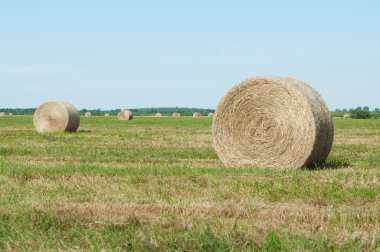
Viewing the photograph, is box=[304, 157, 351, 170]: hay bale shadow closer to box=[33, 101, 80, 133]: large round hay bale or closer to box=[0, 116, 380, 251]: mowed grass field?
box=[0, 116, 380, 251]: mowed grass field

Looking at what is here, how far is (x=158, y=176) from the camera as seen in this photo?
34.7ft

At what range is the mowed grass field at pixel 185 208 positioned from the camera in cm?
593

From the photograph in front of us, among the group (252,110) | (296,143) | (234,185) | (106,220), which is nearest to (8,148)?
(252,110)

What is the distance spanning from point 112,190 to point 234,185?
69.5 inches

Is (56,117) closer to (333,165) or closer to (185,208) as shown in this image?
(333,165)

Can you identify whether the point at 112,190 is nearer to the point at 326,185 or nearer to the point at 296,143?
the point at 326,185

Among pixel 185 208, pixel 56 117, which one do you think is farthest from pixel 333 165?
pixel 56 117

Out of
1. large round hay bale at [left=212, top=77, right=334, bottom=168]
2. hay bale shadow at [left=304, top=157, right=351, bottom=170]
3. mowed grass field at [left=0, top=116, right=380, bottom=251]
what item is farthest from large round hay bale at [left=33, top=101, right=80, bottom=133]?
hay bale shadow at [left=304, top=157, right=351, bottom=170]

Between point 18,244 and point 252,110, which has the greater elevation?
point 252,110

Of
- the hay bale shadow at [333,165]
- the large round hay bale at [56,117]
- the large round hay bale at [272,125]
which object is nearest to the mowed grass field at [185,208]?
the hay bale shadow at [333,165]

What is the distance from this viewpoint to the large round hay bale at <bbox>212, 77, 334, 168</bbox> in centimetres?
1323

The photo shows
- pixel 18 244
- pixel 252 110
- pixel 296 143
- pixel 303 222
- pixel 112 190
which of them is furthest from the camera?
pixel 252 110

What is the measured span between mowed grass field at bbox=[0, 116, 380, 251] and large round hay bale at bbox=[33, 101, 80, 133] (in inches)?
580

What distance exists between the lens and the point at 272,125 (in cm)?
1395
